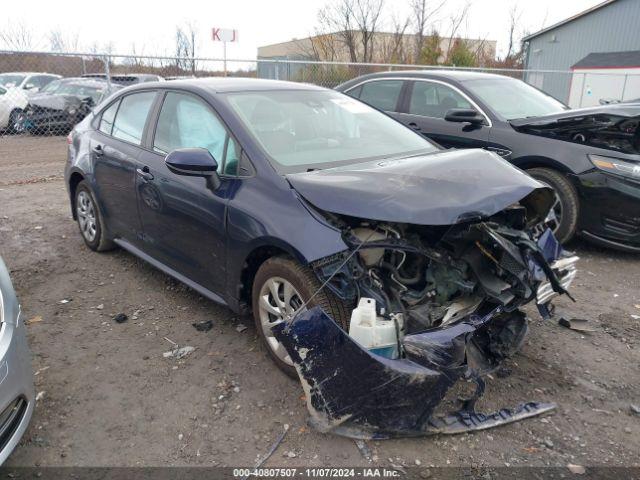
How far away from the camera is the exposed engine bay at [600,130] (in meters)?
4.93

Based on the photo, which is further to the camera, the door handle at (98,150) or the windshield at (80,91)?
the windshield at (80,91)

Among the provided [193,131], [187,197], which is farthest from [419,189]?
[193,131]

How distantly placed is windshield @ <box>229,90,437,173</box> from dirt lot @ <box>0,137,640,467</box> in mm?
1313

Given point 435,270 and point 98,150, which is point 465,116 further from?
point 98,150

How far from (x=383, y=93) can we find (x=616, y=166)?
313 centimetres

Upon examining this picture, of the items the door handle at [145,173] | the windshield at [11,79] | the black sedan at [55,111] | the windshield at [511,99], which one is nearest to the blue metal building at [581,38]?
the windshield at [511,99]

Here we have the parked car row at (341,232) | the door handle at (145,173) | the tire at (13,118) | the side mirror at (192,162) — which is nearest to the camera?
the parked car row at (341,232)

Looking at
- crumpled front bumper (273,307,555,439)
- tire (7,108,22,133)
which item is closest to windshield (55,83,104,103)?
tire (7,108,22,133)

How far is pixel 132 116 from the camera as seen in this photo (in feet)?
14.5

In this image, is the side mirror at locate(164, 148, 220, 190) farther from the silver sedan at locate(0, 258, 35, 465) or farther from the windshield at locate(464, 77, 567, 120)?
the windshield at locate(464, 77, 567, 120)

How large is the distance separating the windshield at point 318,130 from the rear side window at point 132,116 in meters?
1.00

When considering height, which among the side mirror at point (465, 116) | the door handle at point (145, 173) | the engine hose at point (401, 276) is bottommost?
the engine hose at point (401, 276)

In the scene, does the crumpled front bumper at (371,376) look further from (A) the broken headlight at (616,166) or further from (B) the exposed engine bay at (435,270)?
(A) the broken headlight at (616,166)

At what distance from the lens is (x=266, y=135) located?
133 inches
